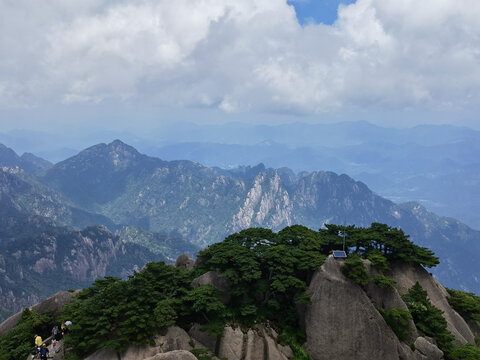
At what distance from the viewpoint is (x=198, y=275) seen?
43375 mm

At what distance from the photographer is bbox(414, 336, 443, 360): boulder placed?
1459 inches

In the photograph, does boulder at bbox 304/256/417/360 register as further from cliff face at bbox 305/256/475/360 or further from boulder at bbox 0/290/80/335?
boulder at bbox 0/290/80/335

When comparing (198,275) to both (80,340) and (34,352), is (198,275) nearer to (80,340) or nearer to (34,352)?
(80,340)

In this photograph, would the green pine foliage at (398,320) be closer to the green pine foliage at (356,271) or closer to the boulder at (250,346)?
the green pine foliage at (356,271)

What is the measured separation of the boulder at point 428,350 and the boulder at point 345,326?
4.04ft

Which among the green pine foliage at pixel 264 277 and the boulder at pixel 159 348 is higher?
the green pine foliage at pixel 264 277

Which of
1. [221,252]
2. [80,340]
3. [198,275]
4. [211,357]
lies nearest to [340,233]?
[221,252]

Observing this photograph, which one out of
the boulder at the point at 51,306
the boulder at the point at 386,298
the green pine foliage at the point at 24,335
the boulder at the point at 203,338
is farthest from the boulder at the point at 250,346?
the boulder at the point at 51,306

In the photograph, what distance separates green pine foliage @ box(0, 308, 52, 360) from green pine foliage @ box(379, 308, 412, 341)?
130 feet

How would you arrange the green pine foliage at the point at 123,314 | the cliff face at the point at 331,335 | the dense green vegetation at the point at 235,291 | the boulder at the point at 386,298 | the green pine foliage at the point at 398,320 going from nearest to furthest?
1. the green pine foliage at the point at 123,314
2. the dense green vegetation at the point at 235,291
3. the cliff face at the point at 331,335
4. the green pine foliage at the point at 398,320
5. the boulder at the point at 386,298

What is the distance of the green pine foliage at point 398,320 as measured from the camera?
125 feet

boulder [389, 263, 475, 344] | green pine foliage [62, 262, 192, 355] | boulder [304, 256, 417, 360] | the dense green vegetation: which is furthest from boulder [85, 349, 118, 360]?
boulder [389, 263, 475, 344]

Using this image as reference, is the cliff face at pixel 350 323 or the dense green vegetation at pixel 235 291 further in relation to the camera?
the cliff face at pixel 350 323

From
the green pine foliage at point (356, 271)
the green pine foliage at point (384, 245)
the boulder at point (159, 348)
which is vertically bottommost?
the boulder at point (159, 348)
